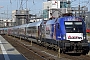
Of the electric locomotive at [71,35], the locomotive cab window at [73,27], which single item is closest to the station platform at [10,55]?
the electric locomotive at [71,35]

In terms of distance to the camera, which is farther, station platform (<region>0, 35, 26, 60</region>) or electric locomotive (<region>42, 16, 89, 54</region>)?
electric locomotive (<region>42, 16, 89, 54</region>)

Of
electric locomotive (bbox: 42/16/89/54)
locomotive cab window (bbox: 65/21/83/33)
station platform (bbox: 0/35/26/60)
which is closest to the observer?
station platform (bbox: 0/35/26/60)

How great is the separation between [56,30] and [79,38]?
276cm

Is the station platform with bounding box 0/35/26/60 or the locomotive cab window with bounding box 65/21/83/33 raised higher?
the locomotive cab window with bounding box 65/21/83/33

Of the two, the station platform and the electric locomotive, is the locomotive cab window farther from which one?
the station platform

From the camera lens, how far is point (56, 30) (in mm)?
24797

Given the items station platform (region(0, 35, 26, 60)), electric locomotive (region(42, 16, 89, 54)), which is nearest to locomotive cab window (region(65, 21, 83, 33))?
electric locomotive (region(42, 16, 89, 54))

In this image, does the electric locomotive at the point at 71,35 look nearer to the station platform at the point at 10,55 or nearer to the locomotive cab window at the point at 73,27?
the locomotive cab window at the point at 73,27

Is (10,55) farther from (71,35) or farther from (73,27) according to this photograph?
(73,27)

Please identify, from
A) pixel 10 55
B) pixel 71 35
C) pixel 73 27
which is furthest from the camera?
pixel 10 55

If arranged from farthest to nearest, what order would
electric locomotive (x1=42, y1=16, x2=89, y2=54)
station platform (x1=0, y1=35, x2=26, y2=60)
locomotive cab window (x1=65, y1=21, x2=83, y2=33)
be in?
locomotive cab window (x1=65, y1=21, x2=83, y2=33), electric locomotive (x1=42, y1=16, x2=89, y2=54), station platform (x1=0, y1=35, x2=26, y2=60)

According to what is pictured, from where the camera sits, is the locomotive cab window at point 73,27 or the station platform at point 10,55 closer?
the station platform at point 10,55

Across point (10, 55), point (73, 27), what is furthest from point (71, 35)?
point (10, 55)

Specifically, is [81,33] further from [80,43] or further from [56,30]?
[56,30]
